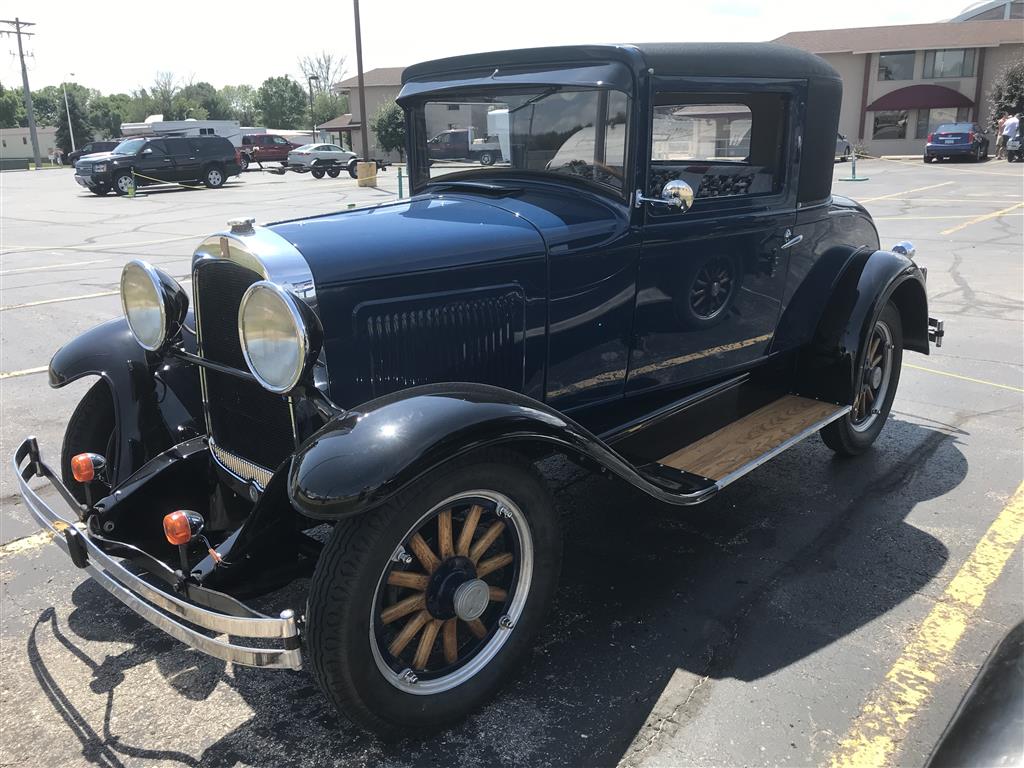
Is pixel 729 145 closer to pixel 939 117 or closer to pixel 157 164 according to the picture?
pixel 157 164

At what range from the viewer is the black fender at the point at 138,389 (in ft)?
10.2

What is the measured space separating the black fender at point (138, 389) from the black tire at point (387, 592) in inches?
53.5

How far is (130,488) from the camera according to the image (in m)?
2.77

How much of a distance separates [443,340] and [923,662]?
1.94m

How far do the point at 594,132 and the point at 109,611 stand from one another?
102 inches

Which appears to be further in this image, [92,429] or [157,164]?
[157,164]

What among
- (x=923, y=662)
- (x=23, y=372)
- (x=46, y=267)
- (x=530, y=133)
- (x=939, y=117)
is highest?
(x=939, y=117)

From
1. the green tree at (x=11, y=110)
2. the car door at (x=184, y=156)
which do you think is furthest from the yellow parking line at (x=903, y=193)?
the green tree at (x=11, y=110)

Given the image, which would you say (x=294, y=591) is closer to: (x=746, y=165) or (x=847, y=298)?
(x=746, y=165)

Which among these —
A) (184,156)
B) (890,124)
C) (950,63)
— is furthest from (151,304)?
(950,63)

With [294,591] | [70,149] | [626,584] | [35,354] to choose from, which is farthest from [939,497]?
[70,149]

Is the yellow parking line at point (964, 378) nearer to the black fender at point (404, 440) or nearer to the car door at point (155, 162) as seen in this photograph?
the black fender at point (404, 440)

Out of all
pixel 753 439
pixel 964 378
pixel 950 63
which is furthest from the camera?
pixel 950 63

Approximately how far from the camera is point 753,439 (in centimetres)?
349
